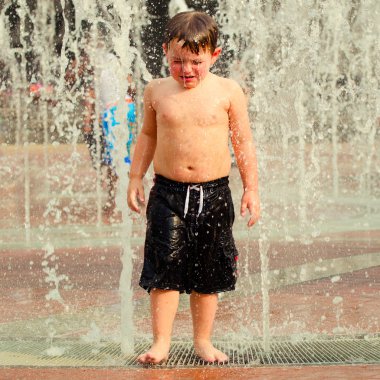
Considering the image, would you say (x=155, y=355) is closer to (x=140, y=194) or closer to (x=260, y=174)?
(x=140, y=194)

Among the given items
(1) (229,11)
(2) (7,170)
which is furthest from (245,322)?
(1) (229,11)

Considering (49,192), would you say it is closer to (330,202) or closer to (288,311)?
(330,202)

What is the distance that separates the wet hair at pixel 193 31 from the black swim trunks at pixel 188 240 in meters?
0.50

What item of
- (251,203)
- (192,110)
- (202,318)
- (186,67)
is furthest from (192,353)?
(186,67)

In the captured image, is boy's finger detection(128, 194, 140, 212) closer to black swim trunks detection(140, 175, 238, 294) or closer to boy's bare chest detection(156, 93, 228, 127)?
black swim trunks detection(140, 175, 238, 294)

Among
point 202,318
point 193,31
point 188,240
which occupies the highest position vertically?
point 193,31

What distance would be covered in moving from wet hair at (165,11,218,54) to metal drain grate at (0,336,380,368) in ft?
3.66

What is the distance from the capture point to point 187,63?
358 cm

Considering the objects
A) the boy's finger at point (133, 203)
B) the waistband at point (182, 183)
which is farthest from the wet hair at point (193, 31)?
the boy's finger at point (133, 203)

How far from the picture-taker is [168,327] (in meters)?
3.58

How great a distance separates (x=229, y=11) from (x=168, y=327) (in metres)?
18.1

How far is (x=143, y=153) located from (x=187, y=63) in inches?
16.1

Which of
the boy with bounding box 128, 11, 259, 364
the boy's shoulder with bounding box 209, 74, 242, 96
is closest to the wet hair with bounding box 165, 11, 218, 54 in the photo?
the boy with bounding box 128, 11, 259, 364

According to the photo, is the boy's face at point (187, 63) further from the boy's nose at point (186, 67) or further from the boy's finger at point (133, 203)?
the boy's finger at point (133, 203)
